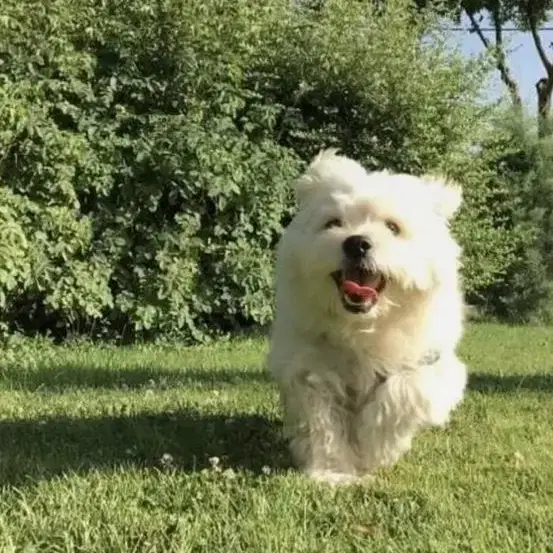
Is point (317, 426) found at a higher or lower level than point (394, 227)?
lower

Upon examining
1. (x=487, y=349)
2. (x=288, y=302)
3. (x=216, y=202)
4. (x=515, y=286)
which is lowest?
(x=515, y=286)

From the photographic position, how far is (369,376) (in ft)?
14.1

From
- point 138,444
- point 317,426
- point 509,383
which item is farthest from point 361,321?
point 509,383

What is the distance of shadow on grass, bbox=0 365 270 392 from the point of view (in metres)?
6.96

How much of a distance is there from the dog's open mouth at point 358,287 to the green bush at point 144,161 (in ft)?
19.8

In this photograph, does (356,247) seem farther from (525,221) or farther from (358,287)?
(525,221)

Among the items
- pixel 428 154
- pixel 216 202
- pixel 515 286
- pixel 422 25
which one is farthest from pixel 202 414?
pixel 515 286

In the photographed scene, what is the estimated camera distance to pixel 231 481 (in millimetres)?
3842

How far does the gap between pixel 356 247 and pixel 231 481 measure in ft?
3.44

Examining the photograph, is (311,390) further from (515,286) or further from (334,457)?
(515,286)

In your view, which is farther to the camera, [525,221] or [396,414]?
[525,221]

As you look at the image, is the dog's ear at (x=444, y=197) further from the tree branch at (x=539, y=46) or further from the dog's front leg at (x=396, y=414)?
the tree branch at (x=539, y=46)

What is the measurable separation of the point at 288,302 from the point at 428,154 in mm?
9570

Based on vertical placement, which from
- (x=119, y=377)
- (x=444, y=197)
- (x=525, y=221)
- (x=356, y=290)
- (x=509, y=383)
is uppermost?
(x=444, y=197)
